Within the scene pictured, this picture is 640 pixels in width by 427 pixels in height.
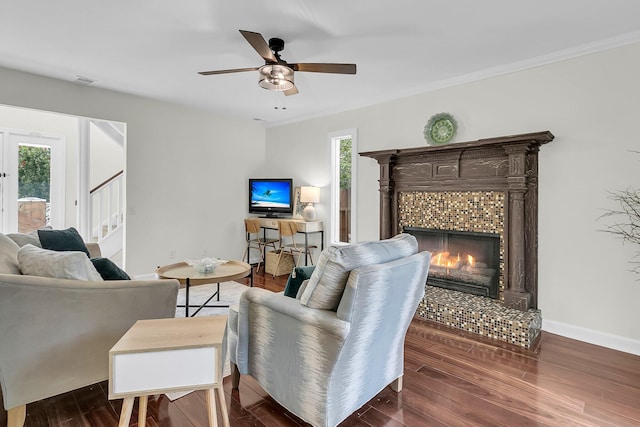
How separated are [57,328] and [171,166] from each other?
3.65 meters

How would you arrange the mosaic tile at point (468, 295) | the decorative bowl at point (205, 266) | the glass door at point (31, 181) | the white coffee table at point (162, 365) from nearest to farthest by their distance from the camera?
the white coffee table at point (162, 365), the mosaic tile at point (468, 295), the decorative bowl at point (205, 266), the glass door at point (31, 181)

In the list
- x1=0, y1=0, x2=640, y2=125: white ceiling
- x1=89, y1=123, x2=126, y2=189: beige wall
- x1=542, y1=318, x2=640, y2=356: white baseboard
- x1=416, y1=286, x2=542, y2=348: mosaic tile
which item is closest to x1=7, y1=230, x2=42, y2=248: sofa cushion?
x1=0, y1=0, x2=640, y2=125: white ceiling

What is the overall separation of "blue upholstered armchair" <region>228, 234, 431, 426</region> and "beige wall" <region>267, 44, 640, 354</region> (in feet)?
6.39

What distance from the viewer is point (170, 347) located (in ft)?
4.58

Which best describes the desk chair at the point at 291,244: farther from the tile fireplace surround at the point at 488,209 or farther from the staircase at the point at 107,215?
the staircase at the point at 107,215

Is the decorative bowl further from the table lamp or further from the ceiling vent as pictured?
the ceiling vent

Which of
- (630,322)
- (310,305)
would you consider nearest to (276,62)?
(310,305)

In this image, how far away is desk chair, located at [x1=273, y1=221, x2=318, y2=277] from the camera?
4992 mm

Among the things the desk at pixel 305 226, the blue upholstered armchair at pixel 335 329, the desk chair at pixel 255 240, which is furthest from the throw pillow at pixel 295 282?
the desk chair at pixel 255 240

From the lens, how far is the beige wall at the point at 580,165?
9.05 ft

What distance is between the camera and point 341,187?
5.12 metres

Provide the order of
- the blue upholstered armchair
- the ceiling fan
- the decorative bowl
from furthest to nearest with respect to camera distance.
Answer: the decorative bowl
the ceiling fan
the blue upholstered armchair

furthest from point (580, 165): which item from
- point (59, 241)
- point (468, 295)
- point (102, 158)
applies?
point (102, 158)

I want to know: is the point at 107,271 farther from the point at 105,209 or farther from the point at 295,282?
the point at 105,209
